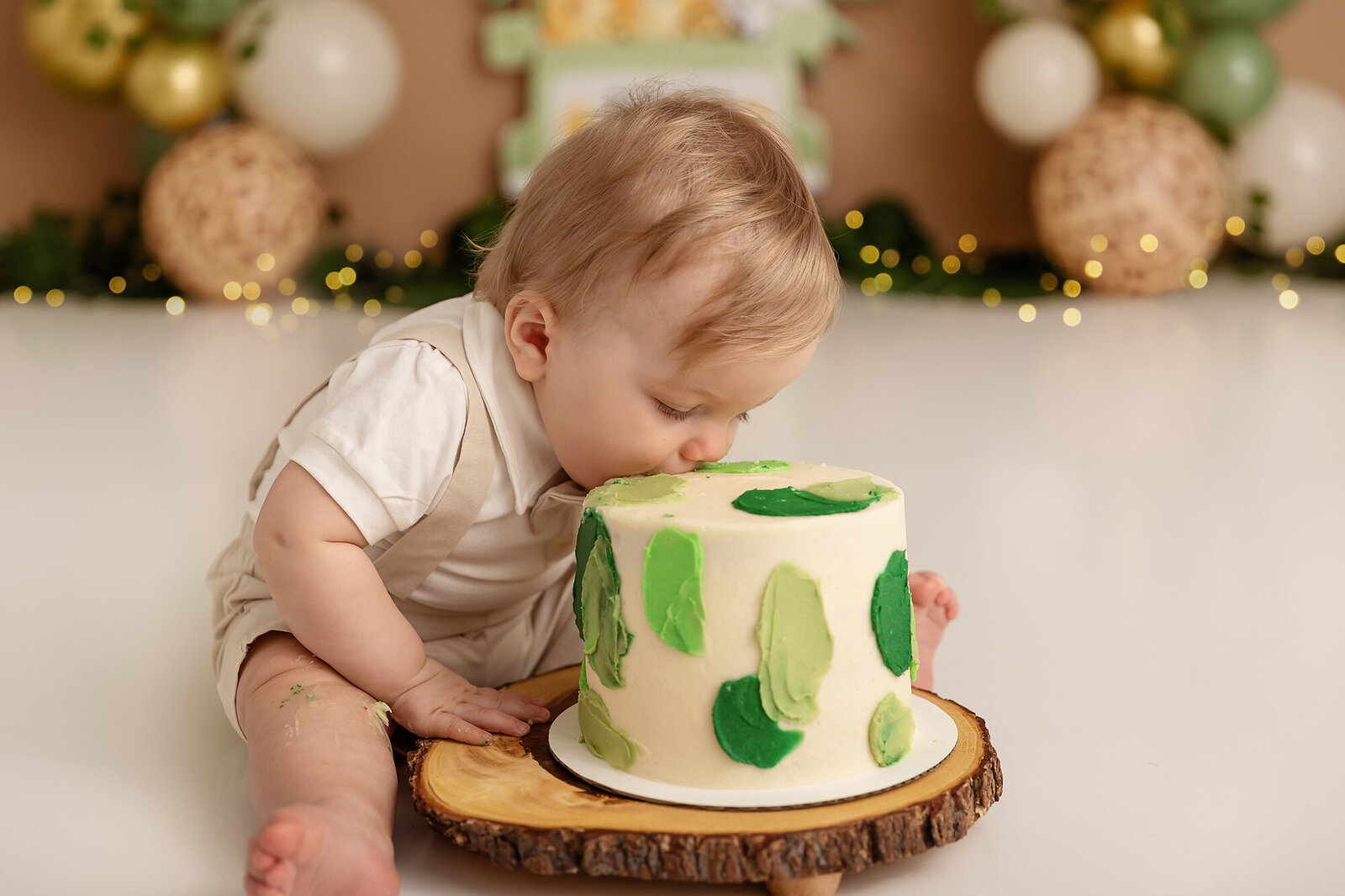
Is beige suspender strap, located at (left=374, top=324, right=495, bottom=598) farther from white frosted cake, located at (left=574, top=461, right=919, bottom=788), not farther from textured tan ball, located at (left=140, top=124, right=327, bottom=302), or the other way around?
textured tan ball, located at (left=140, top=124, right=327, bottom=302)

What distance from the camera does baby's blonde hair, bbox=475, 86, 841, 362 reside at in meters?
1.00

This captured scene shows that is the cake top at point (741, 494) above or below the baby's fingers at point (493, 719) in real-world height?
above

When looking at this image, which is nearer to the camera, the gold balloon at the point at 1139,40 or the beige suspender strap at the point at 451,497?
the beige suspender strap at the point at 451,497

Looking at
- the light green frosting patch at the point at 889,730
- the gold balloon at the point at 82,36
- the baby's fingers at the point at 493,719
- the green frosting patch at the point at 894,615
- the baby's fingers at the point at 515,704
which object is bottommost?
the baby's fingers at the point at 515,704

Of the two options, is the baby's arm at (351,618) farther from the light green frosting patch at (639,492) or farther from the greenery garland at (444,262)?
the greenery garland at (444,262)

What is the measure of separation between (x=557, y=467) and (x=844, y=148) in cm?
320

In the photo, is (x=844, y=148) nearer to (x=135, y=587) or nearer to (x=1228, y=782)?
(x=135, y=587)

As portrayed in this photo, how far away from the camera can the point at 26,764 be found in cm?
109

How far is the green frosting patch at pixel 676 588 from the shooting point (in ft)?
2.87

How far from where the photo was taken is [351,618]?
1016 millimetres

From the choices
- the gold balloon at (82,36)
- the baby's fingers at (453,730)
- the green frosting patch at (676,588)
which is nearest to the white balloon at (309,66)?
the gold balloon at (82,36)

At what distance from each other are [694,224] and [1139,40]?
2823 millimetres

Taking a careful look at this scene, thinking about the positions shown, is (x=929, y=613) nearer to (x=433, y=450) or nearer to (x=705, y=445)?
(x=705, y=445)

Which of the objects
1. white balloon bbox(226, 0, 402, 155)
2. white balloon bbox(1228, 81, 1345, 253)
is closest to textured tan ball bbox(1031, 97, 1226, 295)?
white balloon bbox(1228, 81, 1345, 253)
